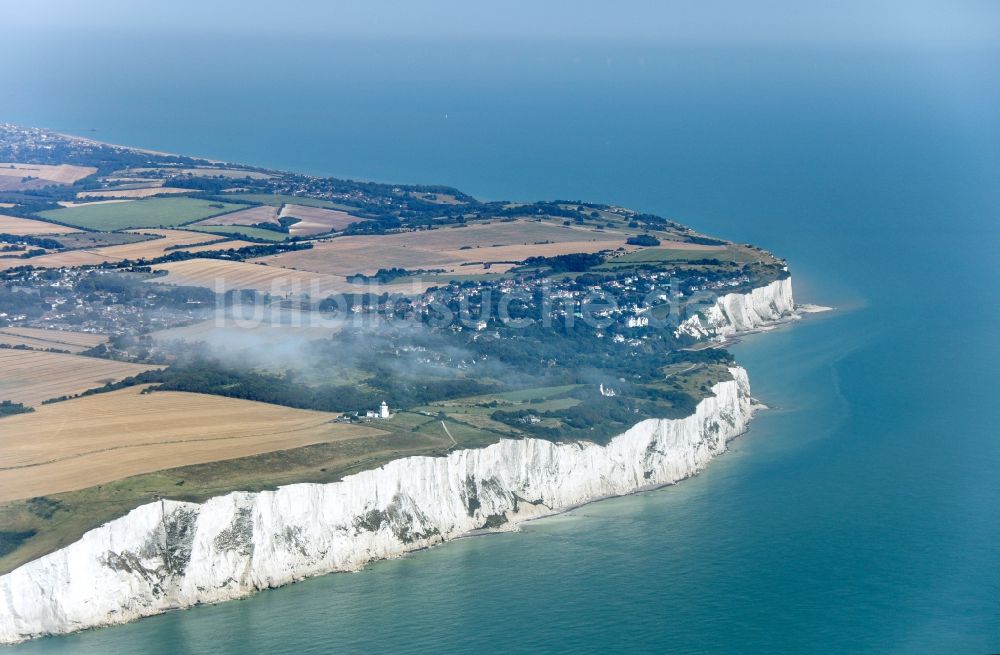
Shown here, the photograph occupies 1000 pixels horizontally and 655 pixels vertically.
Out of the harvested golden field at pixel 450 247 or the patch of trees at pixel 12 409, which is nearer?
the patch of trees at pixel 12 409

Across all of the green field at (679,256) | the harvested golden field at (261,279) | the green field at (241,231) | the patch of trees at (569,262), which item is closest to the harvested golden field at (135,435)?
the harvested golden field at (261,279)

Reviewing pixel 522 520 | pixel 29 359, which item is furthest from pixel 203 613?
pixel 29 359

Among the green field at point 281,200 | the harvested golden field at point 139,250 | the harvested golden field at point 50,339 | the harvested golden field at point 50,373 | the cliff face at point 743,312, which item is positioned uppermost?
the green field at point 281,200

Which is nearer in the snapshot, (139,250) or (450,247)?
(139,250)

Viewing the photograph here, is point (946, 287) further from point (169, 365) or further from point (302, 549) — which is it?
point (302, 549)

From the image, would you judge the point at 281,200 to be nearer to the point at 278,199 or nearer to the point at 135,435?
the point at 278,199

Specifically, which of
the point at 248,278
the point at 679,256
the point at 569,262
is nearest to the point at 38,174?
the point at 248,278

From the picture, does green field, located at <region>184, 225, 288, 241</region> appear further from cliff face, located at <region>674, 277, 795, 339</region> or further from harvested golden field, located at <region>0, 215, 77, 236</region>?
cliff face, located at <region>674, 277, 795, 339</region>

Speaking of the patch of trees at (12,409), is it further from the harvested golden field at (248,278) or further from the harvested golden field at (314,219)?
the harvested golden field at (314,219)
